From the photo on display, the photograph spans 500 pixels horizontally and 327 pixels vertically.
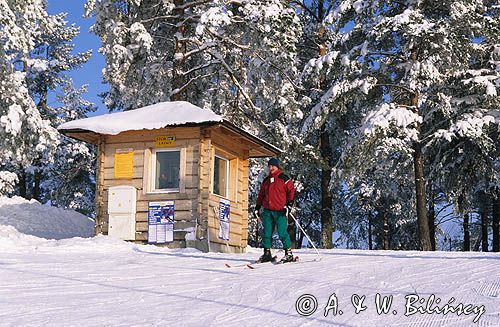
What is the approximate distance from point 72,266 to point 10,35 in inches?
361

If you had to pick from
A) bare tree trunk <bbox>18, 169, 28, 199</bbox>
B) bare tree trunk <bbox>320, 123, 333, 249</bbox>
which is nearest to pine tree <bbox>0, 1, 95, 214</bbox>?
bare tree trunk <bbox>18, 169, 28, 199</bbox>

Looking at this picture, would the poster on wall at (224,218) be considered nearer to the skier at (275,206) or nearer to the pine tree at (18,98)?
the skier at (275,206)

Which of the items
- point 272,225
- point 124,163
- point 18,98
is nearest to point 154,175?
point 124,163

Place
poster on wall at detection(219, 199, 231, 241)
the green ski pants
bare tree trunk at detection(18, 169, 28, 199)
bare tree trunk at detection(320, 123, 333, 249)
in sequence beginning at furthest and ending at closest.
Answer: bare tree trunk at detection(18, 169, 28, 199)
bare tree trunk at detection(320, 123, 333, 249)
poster on wall at detection(219, 199, 231, 241)
the green ski pants

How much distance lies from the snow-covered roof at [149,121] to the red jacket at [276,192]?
13.4ft

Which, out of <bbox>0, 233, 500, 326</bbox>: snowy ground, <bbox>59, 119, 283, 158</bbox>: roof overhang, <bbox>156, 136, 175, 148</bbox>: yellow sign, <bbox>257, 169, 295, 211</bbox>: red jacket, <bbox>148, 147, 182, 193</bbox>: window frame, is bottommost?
<bbox>0, 233, 500, 326</bbox>: snowy ground

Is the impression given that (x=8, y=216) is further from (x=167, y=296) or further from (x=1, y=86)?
(x=167, y=296)

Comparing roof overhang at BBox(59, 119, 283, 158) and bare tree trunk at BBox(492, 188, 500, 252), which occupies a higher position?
roof overhang at BBox(59, 119, 283, 158)

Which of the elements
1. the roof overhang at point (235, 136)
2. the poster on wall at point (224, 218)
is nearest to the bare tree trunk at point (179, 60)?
the roof overhang at point (235, 136)

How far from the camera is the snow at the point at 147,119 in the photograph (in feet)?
54.9

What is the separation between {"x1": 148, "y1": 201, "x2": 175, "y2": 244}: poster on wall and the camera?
55.6 feet

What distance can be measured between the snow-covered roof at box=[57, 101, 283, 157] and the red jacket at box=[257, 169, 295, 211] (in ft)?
13.4

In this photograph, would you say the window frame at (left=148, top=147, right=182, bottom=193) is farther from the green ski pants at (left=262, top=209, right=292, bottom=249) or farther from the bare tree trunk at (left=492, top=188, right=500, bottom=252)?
the bare tree trunk at (left=492, top=188, right=500, bottom=252)

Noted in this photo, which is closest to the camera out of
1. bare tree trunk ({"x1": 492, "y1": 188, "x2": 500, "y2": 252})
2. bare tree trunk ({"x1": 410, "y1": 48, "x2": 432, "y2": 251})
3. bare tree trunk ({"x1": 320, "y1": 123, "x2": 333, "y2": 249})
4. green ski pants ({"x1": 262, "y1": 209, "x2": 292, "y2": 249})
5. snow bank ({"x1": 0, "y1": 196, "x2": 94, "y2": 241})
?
green ski pants ({"x1": 262, "y1": 209, "x2": 292, "y2": 249})
